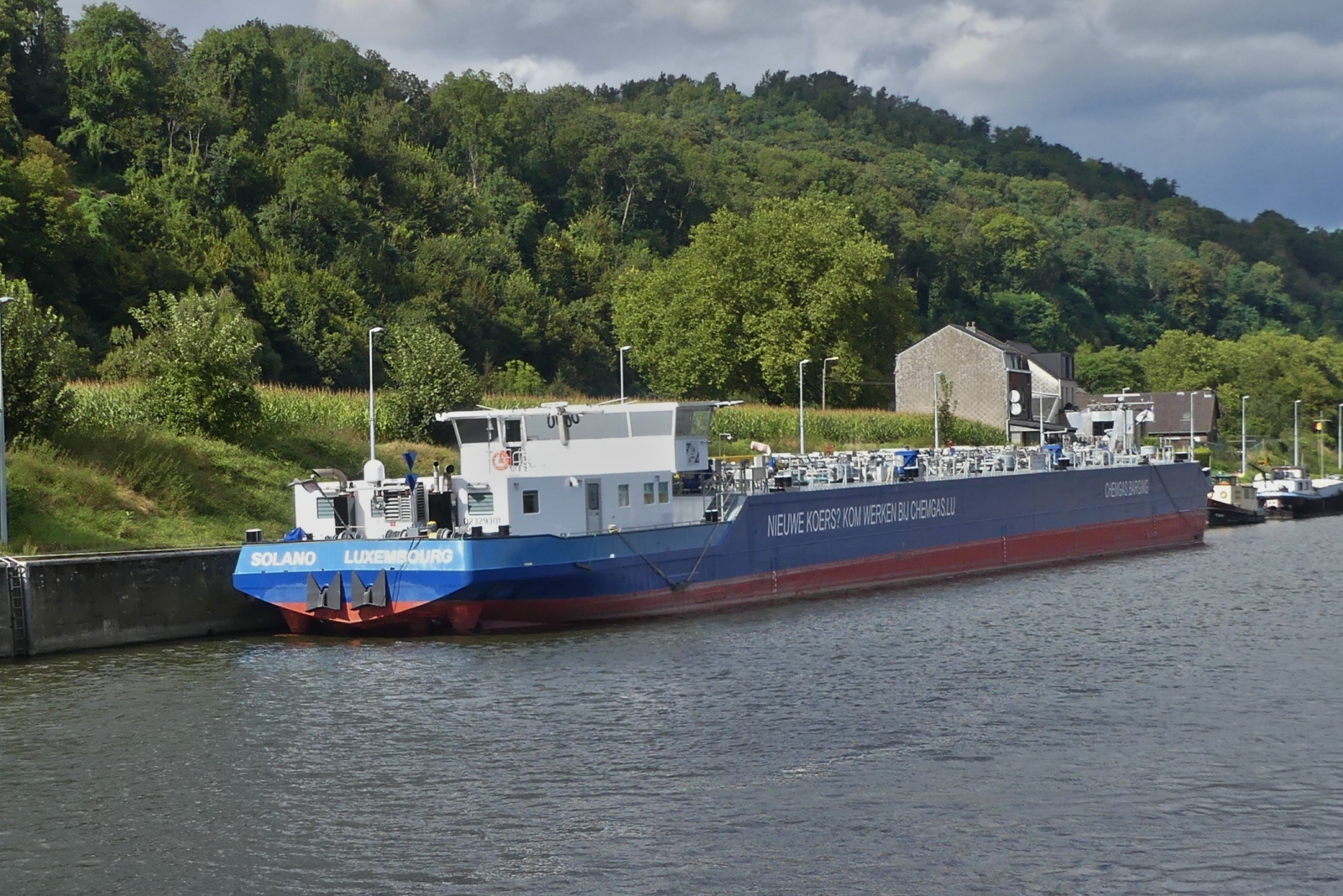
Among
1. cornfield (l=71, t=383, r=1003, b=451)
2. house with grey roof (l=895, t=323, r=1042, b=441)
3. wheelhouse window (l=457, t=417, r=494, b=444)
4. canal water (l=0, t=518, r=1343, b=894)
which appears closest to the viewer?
canal water (l=0, t=518, r=1343, b=894)

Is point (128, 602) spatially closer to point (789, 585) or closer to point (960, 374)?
point (789, 585)

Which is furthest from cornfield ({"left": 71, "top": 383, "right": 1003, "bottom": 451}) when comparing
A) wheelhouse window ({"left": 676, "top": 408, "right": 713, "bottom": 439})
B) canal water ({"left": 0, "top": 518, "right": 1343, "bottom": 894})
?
canal water ({"left": 0, "top": 518, "right": 1343, "bottom": 894})

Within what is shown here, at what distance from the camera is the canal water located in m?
15.4

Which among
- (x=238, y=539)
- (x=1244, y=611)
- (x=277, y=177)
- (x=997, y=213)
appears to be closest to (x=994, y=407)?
(x=277, y=177)

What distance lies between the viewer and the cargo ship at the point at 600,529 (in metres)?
28.6

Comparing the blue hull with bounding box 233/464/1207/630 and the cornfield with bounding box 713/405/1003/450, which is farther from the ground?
the cornfield with bounding box 713/405/1003/450

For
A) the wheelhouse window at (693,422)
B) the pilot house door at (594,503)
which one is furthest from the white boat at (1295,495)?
the pilot house door at (594,503)

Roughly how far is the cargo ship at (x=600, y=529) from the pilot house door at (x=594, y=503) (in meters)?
0.05

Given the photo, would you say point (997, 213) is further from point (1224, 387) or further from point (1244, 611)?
point (1244, 611)

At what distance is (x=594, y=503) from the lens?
31.5 metres

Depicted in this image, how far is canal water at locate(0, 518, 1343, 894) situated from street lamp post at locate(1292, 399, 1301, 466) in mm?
73159

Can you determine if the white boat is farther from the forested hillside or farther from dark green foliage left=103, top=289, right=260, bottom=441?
dark green foliage left=103, top=289, right=260, bottom=441

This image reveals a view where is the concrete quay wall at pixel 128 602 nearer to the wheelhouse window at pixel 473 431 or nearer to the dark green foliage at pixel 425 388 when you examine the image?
the wheelhouse window at pixel 473 431

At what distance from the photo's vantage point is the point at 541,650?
1081 inches
